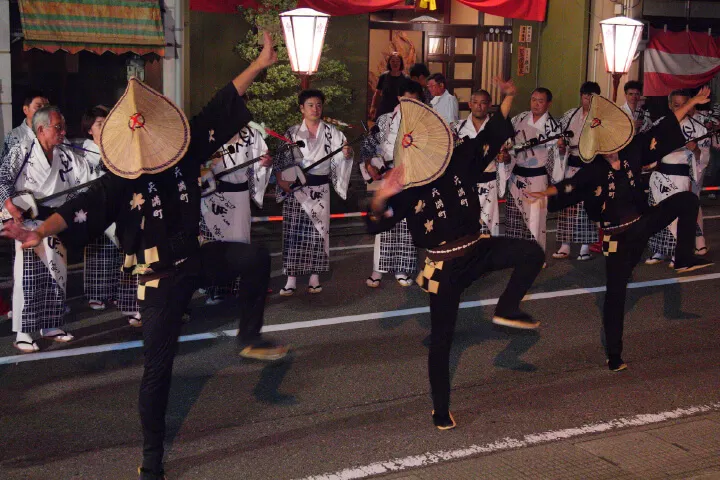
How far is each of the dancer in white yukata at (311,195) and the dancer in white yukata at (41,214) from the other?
2.36 meters

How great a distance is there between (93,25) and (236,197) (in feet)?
16.8

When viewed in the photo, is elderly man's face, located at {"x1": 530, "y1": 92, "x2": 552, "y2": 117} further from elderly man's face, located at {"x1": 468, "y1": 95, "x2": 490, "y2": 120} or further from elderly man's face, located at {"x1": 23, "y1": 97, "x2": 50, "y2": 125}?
elderly man's face, located at {"x1": 23, "y1": 97, "x2": 50, "y2": 125}

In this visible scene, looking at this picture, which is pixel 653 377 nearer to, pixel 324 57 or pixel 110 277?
pixel 110 277

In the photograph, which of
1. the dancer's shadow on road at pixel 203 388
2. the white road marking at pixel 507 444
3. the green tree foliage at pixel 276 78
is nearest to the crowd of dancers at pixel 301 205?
Result: the white road marking at pixel 507 444

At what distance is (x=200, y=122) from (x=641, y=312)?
506 cm

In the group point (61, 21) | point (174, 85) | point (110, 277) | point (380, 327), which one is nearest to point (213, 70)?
point (174, 85)

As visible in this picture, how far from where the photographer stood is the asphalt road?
5.41m

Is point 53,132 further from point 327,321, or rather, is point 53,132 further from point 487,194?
point 487,194

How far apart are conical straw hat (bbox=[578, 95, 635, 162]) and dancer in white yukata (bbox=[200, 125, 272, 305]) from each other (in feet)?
10.5

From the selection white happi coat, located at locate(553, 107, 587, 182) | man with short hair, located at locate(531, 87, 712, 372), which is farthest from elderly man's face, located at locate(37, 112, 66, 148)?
white happi coat, located at locate(553, 107, 587, 182)

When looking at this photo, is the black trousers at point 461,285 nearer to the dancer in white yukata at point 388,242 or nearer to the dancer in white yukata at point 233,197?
the dancer in white yukata at point 233,197

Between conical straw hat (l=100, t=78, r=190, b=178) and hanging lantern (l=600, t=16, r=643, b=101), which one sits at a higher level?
hanging lantern (l=600, t=16, r=643, b=101)

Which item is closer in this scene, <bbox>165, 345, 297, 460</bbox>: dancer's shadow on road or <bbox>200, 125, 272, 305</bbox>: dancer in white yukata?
<bbox>165, 345, 297, 460</bbox>: dancer's shadow on road

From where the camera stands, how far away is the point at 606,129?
6.93m
